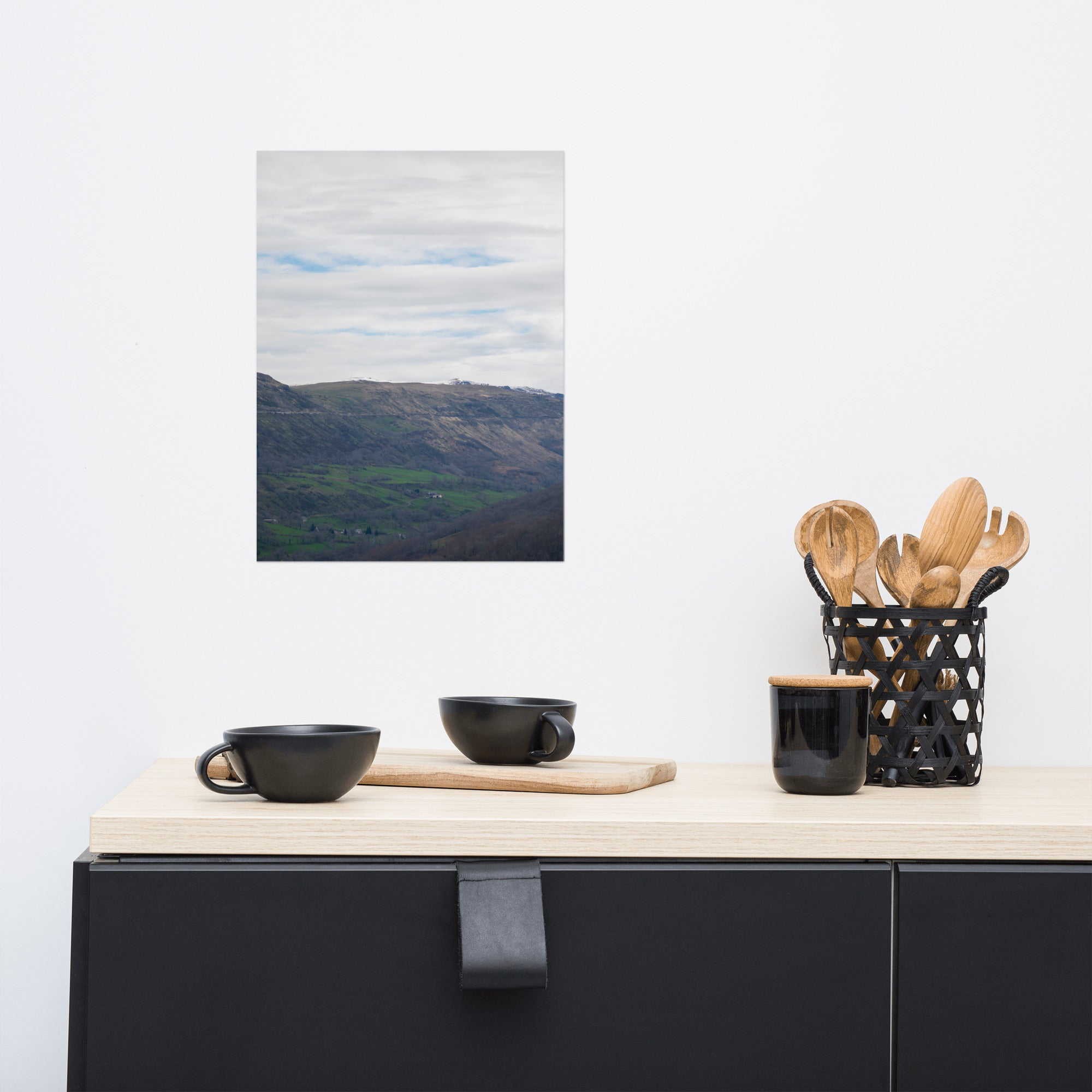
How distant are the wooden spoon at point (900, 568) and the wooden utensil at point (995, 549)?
48 mm

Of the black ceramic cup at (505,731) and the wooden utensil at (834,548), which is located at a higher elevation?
the wooden utensil at (834,548)

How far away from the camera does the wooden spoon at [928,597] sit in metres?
1.03

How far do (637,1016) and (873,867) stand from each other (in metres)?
0.23

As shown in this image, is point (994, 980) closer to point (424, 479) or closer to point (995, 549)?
point (995, 549)

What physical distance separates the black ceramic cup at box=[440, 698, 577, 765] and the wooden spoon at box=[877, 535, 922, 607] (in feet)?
1.20

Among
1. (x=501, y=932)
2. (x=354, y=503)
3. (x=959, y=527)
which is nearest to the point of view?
(x=501, y=932)

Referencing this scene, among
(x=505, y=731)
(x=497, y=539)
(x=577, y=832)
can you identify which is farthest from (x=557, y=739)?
(x=497, y=539)

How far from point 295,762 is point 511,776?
8.6 inches

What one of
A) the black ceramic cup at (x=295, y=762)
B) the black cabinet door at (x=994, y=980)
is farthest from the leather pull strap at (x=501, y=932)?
the black cabinet door at (x=994, y=980)

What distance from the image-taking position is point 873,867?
0.84m

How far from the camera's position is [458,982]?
0.82 meters

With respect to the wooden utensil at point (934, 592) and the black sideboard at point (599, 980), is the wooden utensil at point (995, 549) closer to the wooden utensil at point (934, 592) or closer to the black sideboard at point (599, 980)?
the wooden utensil at point (934, 592)

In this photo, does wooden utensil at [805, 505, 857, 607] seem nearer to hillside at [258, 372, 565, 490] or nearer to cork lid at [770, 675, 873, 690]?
cork lid at [770, 675, 873, 690]

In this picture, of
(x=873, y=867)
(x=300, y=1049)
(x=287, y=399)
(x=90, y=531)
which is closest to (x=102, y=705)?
(x=90, y=531)
